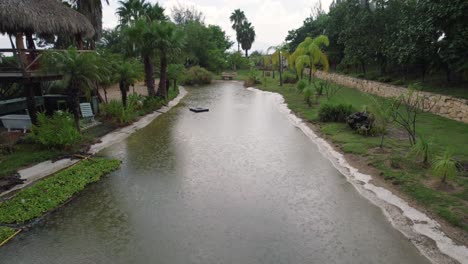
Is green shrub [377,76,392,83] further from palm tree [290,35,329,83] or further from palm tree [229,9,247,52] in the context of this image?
palm tree [229,9,247,52]

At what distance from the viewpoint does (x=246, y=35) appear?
231ft

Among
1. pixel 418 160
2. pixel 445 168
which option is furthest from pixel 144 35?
pixel 445 168

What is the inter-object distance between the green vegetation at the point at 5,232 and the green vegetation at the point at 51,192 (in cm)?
30

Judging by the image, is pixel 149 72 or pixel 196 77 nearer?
pixel 149 72

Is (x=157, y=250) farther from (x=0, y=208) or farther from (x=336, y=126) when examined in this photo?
(x=336, y=126)

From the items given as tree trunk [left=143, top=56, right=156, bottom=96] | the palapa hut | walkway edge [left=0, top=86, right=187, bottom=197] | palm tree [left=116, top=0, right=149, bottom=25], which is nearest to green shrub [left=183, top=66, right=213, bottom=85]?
palm tree [left=116, top=0, right=149, bottom=25]

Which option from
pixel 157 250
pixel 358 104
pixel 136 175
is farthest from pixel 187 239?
pixel 358 104

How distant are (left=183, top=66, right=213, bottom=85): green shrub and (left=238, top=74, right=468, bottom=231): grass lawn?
22616 mm

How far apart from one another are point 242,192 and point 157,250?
2926mm

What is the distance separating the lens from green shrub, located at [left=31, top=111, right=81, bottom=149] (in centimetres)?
1084

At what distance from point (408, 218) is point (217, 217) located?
148 inches

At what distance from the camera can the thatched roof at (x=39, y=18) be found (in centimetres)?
1241

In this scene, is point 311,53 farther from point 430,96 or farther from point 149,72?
point 149,72

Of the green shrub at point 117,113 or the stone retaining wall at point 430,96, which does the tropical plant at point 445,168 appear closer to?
the stone retaining wall at point 430,96
